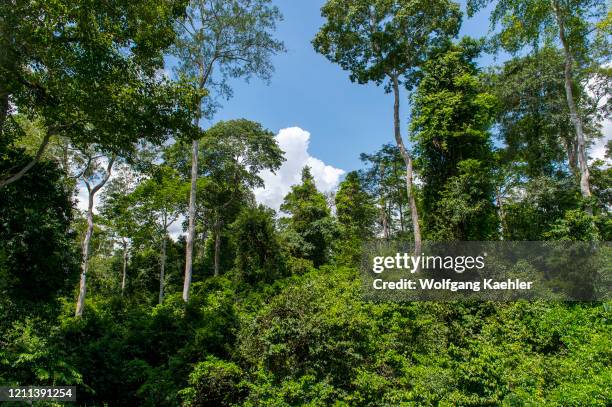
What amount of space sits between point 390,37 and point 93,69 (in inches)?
495

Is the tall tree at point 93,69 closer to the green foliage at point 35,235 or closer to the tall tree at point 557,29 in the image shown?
the green foliage at point 35,235

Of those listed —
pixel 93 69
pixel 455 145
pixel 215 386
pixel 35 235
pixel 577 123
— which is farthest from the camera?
pixel 455 145

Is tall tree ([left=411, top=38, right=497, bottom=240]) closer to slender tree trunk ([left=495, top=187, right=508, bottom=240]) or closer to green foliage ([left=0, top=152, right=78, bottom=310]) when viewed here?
slender tree trunk ([left=495, top=187, right=508, bottom=240])

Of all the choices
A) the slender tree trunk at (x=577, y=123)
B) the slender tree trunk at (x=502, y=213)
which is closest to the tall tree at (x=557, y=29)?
the slender tree trunk at (x=577, y=123)

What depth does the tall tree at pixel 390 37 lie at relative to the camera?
1459 cm

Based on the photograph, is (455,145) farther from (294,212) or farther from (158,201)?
(158,201)

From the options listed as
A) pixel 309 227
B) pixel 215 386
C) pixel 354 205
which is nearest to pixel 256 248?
pixel 309 227

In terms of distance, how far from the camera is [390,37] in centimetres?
1527

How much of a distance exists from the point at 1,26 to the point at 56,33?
85cm

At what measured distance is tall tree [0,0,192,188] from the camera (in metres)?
6.04

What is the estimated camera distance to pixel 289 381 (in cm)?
709

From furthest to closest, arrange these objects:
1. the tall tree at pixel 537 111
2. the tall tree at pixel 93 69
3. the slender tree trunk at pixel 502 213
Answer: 1. the slender tree trunk at pixel 502 213
2. the tall tree at pixel 537 111
3. the tall tree at pixel 93 69

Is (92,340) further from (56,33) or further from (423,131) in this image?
(423,131)

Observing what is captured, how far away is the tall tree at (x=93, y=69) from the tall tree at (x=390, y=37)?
9.19 metres
